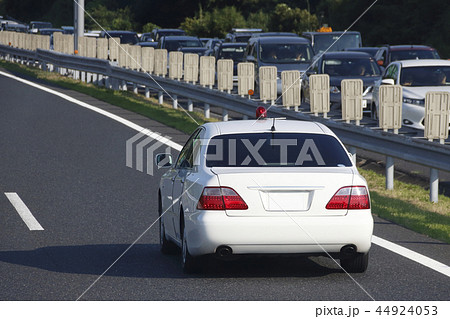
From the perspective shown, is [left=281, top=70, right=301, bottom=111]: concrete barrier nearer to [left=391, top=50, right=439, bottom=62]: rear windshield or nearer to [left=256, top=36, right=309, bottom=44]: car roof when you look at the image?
[left=256, top=36, right=309, bottom=44]: car roof

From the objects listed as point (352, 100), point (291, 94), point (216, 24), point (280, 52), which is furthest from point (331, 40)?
point (216, 24)

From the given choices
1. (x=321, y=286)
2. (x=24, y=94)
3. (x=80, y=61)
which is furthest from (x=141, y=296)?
(x=80, y=61)

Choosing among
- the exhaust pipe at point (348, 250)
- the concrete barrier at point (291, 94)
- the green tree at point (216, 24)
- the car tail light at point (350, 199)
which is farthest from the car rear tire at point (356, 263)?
the green tree at point (216, 24)

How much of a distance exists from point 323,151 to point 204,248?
1.36 metres

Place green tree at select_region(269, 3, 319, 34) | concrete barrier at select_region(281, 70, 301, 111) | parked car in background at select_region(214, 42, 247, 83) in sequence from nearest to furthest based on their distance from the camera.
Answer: concrete barrier at select_region(281, 70, 301, 111) → parked car in background at select_region(214, 42, 247, 83) → green tree at select_region(269, 3, 319, 34)

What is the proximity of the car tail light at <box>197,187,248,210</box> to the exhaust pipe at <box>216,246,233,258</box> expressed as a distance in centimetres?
32

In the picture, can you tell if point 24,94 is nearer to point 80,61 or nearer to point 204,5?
point 80,61

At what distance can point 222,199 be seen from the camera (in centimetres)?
876

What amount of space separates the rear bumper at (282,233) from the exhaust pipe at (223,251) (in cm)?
3

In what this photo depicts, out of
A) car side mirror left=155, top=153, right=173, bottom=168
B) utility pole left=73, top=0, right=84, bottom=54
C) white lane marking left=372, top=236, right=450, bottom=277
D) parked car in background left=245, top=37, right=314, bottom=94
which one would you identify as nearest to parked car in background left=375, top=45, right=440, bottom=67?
parked car in background left=245, top=37, right=314, bottom=94

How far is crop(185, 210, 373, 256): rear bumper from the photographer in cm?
867

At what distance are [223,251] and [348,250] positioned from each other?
1.01 m

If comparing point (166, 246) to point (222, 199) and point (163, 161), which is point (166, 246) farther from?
point (222, 199)

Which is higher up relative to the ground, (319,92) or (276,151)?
(276,151)
